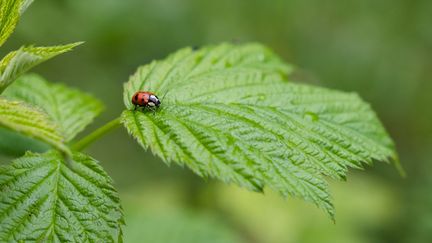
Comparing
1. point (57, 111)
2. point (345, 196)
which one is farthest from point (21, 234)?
point (345, 196)

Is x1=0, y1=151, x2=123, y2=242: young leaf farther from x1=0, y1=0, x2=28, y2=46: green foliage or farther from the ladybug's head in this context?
x1=0, y1=0, x2=28, y2=46: green foliage

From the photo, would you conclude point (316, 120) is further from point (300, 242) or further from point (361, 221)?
point (361, 221)

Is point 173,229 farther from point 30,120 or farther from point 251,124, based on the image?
point 30,120

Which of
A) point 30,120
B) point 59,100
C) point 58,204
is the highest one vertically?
point 59,100

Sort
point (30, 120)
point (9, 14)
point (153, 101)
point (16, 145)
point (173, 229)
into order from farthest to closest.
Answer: point (173, 229)
point (16, 145)
point (153, 101)
point (9, 14)
point (30, 120)

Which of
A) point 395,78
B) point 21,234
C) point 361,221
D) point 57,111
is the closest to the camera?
point 21,234

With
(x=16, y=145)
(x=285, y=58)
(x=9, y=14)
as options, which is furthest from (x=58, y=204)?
(x=285, y=58)

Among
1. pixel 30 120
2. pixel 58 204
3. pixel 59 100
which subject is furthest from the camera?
pixel 59 100
